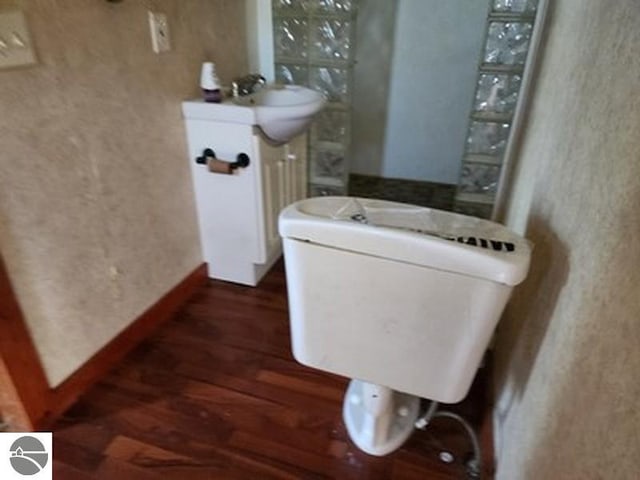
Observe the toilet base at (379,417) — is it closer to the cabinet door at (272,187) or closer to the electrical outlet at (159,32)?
the cabinet door at (272,187)

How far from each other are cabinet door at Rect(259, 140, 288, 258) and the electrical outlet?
1.54 ft

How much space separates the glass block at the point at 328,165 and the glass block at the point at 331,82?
26cm

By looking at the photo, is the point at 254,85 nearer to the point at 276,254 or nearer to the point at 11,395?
the point at 276,254

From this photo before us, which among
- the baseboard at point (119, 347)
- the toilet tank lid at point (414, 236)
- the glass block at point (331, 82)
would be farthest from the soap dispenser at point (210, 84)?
the toilet tank lid at point (414, 236)

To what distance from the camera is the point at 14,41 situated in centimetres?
103

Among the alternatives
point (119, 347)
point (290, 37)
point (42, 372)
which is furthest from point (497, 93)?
→ point (42, 372)

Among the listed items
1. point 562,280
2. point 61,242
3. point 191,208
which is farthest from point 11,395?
point 562,280

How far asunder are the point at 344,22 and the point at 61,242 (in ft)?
4.57

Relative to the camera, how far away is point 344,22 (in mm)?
1834

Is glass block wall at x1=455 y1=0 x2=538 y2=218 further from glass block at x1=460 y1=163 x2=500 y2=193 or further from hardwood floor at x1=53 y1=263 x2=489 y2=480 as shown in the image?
hardwood floor at x1=53 y1=263 x2=489 y2=480

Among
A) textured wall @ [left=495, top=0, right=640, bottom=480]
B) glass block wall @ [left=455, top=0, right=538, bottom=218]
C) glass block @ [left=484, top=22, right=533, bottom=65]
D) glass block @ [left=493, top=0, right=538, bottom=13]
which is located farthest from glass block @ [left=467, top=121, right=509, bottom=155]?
textured wall @ [left=495, top=0, right=640, bottom=480]

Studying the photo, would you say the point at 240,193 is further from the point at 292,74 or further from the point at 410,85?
the point at 410,85

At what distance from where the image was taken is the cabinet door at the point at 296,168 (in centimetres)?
195

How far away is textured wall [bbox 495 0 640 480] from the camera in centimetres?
54
